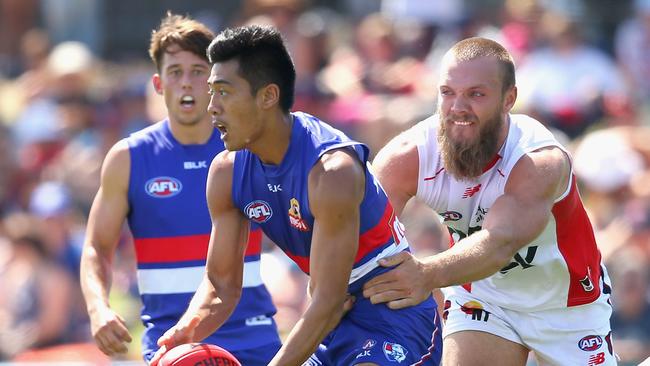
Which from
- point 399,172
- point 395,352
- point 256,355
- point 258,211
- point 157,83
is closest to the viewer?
point 395,352

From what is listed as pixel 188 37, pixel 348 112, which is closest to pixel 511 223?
pixel 188 37

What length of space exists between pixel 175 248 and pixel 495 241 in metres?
1.98

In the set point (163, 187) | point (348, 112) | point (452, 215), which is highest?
point (348, 112)

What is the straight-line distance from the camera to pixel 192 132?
7086 mm

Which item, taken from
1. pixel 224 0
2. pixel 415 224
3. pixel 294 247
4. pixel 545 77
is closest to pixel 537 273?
pixel 294 247

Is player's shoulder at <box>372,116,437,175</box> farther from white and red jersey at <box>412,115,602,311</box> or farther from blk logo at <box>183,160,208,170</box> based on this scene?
blk logo at <box>183,160,208,170</box>

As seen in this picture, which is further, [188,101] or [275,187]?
[188,101]

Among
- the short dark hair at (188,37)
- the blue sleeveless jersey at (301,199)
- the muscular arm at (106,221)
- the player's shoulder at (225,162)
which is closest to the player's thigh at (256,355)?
the muscular arm at (106,221)

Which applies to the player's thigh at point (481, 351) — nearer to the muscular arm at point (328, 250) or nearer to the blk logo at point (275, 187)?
the muscular arm at point (328, 250)

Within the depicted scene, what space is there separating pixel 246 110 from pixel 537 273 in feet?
6.06

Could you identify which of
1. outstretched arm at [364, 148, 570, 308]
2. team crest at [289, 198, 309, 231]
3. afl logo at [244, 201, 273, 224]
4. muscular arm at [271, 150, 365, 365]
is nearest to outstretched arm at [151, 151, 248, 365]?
afl logo at [244, 201, 273, 224]

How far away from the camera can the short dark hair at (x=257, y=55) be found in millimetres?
5594

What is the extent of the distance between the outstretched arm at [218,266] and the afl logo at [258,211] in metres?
0.11

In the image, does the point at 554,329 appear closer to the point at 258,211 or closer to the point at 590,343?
the point at 590,343
